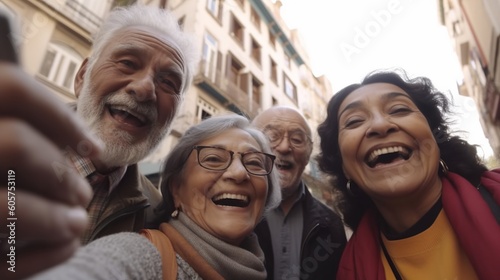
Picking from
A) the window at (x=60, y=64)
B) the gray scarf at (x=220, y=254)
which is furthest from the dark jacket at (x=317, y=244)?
the window at (x=60, y=64)

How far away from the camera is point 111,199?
4.98 feet

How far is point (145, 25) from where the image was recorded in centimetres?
192

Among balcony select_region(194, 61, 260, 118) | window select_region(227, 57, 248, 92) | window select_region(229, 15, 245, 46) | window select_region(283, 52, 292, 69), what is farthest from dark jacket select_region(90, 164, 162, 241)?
window select_region(283, 52, 292, 69)

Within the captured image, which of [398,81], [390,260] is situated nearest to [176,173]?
[390,260]

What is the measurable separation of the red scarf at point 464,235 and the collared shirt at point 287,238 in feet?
1.29

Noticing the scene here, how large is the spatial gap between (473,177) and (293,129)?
1409 millimetres

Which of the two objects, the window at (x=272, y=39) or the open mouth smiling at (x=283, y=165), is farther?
the window at (x=272, y=39)

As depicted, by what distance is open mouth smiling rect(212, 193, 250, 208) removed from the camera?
Result: 1402mm

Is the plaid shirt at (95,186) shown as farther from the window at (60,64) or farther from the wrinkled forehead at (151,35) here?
the window at (60,64)

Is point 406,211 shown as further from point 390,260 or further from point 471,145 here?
point 471,145

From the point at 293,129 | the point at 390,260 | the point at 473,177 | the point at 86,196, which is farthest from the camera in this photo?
the point at 293,129

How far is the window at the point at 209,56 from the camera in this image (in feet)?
30.2

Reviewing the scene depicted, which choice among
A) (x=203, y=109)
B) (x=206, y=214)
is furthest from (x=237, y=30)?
(x=206, y=214)

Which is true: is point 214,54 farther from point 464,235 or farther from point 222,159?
point 464,235
